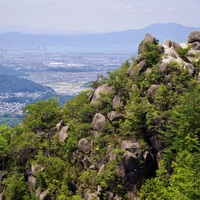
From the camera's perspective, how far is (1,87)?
629ft

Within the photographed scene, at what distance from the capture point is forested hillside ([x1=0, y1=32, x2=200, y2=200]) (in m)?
20.9

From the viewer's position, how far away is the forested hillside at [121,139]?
20922 millimetres

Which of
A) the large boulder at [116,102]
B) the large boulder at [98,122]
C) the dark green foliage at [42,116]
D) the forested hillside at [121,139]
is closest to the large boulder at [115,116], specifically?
the forested hillside at [121,139]

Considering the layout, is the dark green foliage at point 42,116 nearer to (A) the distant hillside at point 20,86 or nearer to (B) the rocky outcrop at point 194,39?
(B) the rocky outcrop at point 194,39

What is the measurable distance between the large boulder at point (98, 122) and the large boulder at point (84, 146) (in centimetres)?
120

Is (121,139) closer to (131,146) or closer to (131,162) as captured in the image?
(131,146)

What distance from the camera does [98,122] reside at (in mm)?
25094

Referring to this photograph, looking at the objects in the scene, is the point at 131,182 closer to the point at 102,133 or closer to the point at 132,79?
the point at 102,133

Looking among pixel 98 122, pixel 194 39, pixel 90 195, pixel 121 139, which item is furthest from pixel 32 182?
pixel 194 39

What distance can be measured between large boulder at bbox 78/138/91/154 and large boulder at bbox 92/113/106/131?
1.20 meters

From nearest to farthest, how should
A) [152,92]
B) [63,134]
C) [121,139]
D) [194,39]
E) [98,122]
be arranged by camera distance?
1. [121,139]
2. [152,92]
3. [98,122]
4. [63,134]
5. [194,39]

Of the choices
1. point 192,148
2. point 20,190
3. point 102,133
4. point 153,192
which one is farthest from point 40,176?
point 192,148

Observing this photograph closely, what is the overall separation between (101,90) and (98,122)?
3735mm

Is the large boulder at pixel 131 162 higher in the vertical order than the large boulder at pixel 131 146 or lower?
lower
